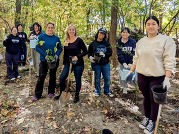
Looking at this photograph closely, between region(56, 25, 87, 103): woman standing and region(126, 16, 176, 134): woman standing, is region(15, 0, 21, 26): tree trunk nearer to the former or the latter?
region(56, 25, 87, 103): woman standing

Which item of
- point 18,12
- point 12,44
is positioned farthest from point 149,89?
point 18,12

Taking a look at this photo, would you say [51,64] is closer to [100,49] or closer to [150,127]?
[100,49]

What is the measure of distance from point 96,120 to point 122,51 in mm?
2013

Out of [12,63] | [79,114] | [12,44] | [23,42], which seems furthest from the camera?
[23,42]

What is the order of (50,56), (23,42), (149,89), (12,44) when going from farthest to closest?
1. (23,42)
2. (12,44)
3. (50,56)
4. (149,89)

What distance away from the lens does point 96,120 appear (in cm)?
452

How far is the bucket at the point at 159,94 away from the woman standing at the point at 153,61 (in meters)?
0.09

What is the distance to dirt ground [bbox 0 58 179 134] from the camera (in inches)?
166

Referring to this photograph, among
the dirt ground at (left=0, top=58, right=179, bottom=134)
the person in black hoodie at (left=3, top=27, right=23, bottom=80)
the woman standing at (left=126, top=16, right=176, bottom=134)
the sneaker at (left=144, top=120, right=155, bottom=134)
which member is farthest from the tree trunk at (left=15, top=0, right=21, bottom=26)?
the sneaker at (left=144, top=120, right=155, bottom=134)

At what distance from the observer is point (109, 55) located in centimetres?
544

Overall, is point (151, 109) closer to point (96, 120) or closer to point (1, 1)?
point (96, 120)

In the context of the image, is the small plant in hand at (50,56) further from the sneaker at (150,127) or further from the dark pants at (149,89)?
the sneaker at (150,127)

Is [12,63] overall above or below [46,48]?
below

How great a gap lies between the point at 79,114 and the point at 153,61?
2119mm
